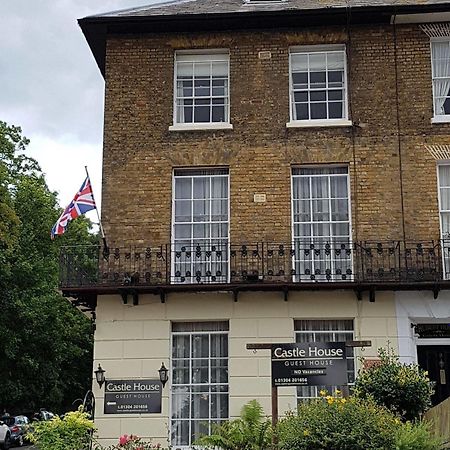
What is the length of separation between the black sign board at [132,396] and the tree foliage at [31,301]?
1444cm

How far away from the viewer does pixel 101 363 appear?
1780 centimetres

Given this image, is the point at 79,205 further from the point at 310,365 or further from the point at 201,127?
the point at 310,365

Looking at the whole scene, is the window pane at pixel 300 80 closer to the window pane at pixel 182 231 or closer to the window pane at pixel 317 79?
the window pane at pixel 317 79

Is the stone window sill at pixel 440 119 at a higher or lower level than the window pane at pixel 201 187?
higher

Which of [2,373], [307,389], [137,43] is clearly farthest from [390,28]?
[2,373]

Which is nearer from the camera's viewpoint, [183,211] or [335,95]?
[183,211]

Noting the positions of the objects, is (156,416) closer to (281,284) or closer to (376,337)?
(281,284)

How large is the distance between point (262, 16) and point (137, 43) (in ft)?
9.69

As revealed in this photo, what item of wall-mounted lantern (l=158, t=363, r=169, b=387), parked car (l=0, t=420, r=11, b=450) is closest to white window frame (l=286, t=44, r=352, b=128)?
wall-mounted lantern (l=158, t=363, r=169, b=387)

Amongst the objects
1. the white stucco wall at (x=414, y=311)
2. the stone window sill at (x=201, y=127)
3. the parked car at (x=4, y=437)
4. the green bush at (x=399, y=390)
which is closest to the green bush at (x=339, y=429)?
the green bush at (x=399, y=390)

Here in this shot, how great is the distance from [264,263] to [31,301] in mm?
18232

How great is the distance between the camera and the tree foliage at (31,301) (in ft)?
110

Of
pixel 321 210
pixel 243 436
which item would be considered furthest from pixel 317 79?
pixel 243 436

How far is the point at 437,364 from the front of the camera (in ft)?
59.4
